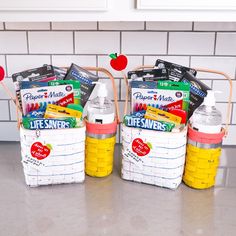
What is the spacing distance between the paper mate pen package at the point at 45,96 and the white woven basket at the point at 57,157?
8 cm

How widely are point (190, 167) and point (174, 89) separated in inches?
8.5

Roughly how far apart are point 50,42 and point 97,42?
0.50ft

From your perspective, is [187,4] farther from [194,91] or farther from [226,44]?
[226,44]

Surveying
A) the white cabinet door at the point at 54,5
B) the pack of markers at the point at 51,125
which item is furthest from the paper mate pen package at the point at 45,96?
the white cabinet door at the point at 54,5

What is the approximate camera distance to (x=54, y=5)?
0.85 metres

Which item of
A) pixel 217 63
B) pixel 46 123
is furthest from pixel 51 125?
pixel 217 63

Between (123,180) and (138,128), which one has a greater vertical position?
(138,128)

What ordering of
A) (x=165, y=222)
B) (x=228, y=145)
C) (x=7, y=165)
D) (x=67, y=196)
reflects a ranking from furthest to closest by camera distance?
(x=228, y=145) < (x=7, y=165) < (x=67, y=196) < (x=165, y=222)

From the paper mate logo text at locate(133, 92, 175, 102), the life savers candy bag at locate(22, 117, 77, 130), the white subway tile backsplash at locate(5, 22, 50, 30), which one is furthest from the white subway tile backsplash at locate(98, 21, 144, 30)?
the life savers candy bag at locate(22, 117, 77, 130)

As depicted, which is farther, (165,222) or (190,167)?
(190,167)

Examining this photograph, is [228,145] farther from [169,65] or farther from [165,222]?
[165,222]

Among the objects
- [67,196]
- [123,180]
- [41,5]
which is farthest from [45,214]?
[41,5]

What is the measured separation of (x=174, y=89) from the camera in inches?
37.5

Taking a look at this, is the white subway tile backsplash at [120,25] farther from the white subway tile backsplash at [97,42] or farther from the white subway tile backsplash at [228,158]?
the white subway tile backsplash at [228,158]
